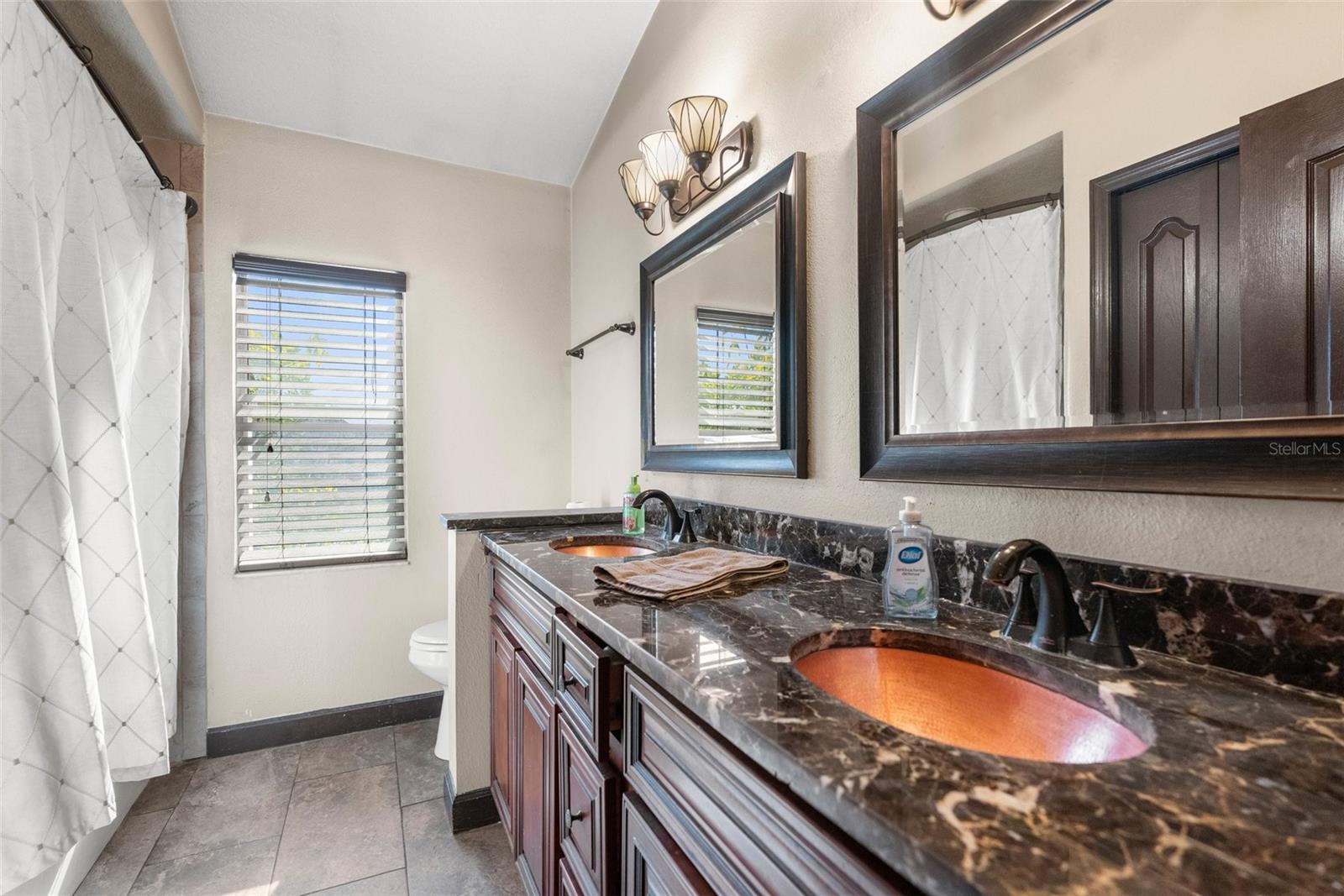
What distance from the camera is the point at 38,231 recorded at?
131cm

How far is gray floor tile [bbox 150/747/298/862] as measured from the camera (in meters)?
1.84

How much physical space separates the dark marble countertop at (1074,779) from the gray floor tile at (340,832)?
154 centimetres

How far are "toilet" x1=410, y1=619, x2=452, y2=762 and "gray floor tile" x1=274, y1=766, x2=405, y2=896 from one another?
0.70 ft

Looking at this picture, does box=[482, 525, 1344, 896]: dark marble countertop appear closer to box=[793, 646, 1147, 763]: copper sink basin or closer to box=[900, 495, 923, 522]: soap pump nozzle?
box=[793, 646, 1147, 763]: copper sink basin

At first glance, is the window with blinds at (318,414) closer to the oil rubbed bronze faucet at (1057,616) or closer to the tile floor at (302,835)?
the tile floor at (302,835)

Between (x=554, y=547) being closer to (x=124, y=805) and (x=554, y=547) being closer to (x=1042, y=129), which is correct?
(x=1042, y=129)

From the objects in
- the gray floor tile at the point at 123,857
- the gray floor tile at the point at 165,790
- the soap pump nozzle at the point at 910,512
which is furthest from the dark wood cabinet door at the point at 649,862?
the gray floor tile at the point at 165,790

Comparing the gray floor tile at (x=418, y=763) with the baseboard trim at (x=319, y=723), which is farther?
the baseboard trim at (x=319, y=723)

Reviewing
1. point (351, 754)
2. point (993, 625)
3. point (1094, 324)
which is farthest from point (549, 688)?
point (351, 754)

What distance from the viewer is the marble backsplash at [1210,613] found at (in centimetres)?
62

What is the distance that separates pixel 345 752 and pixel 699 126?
2.58m

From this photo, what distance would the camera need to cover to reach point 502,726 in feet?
5.64

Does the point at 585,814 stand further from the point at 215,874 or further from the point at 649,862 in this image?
the point at 215,874

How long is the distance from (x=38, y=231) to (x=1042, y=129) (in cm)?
197
